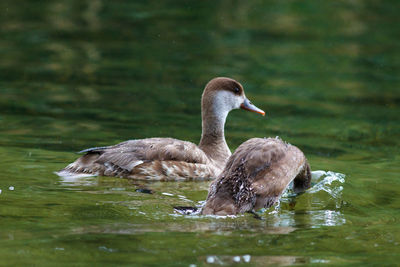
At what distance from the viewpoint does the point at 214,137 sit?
39.8 ft

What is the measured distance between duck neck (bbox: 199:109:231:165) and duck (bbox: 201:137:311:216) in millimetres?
2672

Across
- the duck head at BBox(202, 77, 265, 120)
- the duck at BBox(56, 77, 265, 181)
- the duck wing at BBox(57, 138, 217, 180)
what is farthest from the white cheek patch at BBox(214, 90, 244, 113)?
the duck wing at BBox(57, 138, 217, 180)

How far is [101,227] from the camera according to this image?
7.80 m

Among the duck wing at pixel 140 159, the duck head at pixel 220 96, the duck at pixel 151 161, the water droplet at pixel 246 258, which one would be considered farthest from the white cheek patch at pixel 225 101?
the water droplet at pixel 246 258

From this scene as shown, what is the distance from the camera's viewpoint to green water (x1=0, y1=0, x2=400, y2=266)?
24.4 ft

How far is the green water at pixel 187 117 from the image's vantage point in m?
7.45

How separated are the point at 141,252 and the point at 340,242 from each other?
6.56 ft

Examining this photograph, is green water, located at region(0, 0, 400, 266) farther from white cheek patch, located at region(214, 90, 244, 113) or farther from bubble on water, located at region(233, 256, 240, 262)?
white cheek patch, located at region(214, 90, 244, 113)

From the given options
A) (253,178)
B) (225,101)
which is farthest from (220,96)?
(253,178)

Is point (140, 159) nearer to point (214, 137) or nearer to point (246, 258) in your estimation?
point (214, 137)

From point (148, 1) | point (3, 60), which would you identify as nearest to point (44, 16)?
point (148, 1)

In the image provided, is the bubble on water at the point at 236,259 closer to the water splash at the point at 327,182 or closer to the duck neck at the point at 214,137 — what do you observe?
the water splash at the point at 327,182

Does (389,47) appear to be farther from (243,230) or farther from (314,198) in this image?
(243,230)

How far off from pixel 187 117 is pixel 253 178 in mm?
6313
